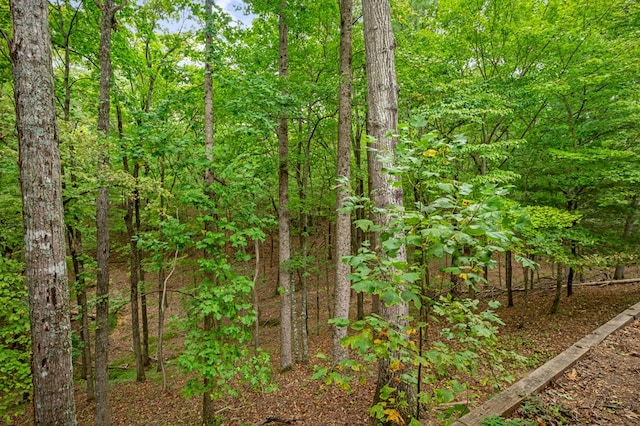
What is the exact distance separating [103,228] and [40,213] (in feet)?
10.0

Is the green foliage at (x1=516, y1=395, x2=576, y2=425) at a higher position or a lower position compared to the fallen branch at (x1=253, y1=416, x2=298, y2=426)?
higher

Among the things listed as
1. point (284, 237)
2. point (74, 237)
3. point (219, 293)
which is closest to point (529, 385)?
point (219, 293)

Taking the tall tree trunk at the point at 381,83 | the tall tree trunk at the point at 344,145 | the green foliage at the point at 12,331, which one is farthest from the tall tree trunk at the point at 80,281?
the tall tree trunk at the point at 381,83

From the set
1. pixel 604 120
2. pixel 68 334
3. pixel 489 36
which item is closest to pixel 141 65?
pixel 68 334

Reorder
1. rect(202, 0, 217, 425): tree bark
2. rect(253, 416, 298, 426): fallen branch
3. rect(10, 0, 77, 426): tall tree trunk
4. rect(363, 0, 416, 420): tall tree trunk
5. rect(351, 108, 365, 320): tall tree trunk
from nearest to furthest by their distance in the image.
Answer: rect(10, 0, 77, 426): tall tree trunk, rect(363, 0, 416, 420): tall tree trunk, rect(202, 0, 217, 425): tree bark, rect(253, 416, 298, 426): fallen branch, rect(351, 108, 365, 320): tall tree trunk

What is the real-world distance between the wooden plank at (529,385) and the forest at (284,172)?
407 millimetres

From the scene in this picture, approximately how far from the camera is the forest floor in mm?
5102

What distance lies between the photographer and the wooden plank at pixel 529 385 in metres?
3.15

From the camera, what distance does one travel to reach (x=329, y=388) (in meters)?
6.89

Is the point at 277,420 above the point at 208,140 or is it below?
below

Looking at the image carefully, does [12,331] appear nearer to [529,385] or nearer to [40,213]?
[40,213]

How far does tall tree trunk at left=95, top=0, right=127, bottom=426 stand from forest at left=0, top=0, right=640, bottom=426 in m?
0.04

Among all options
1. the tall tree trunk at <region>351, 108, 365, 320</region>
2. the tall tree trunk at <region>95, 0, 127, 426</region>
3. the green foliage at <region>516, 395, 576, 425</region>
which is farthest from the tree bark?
the tall tree trunk at <region>351, 108, 365, 320</region>

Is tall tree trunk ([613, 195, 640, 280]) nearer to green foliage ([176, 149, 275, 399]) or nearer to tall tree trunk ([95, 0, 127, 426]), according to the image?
green foliage ([176, 149, 275, 399])
